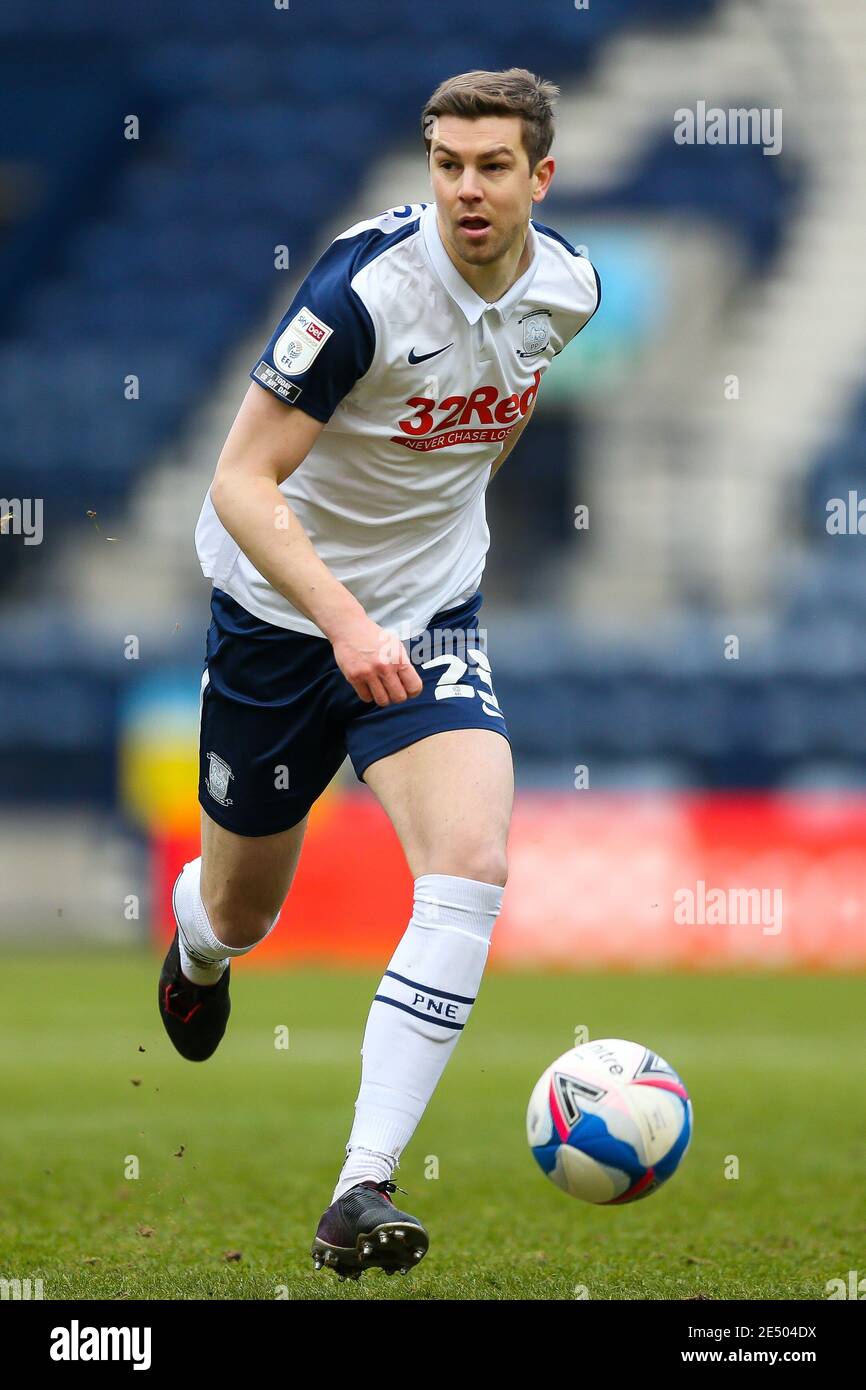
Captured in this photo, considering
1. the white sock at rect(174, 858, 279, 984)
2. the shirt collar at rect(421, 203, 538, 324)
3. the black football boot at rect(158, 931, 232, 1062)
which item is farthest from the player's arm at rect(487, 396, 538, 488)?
the black football boot at rect(158, 931, 232, 1062)

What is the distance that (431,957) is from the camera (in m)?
3.79

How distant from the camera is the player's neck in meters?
4.00

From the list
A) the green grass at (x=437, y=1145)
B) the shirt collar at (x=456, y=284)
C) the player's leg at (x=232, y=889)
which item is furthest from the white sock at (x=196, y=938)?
the shirt collar at (x=456, y=284)

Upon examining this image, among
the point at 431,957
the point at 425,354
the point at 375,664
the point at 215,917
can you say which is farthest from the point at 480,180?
the point at 215,917

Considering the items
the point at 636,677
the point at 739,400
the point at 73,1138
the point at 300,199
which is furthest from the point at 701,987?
the point at 300,199

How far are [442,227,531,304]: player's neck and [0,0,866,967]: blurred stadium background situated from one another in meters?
7.57

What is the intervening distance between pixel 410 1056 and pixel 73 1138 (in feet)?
9.02

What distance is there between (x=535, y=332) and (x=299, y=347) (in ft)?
2.06

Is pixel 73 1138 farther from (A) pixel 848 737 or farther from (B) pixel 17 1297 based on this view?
(A) pixel 848 737

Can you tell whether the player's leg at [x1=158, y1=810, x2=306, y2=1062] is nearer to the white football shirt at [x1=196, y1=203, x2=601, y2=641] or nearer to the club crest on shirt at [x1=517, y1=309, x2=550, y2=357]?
the white football shirt at [x1=196, y1=203, x2=601, y2=641]

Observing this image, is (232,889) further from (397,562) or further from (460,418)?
(460,418)

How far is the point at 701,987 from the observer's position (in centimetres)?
1084

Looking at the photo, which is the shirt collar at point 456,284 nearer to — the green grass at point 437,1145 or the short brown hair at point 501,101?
the short brown hair at point 501,101

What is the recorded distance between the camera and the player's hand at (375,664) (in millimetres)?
3586
